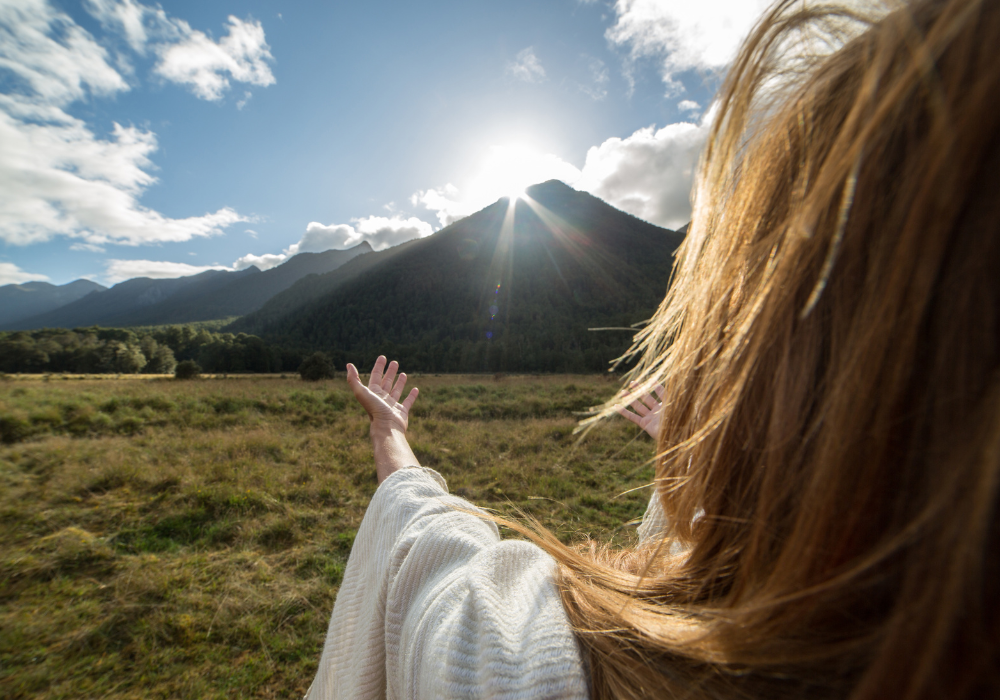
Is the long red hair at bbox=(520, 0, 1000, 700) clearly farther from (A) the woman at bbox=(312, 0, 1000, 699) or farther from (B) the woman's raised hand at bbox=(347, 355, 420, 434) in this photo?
(B) the woman's raised hand at bbox=(347, 355, 420, 434)

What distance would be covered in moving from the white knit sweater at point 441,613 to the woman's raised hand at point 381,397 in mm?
555

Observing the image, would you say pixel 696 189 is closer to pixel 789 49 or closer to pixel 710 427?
pixel 789 49

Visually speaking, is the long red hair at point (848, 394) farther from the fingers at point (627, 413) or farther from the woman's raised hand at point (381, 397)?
the woman's raised hand at point (381, 397)

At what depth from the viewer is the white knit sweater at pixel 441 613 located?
676 mm

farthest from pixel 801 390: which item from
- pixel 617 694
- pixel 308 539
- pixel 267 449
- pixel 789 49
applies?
pixel 267 449

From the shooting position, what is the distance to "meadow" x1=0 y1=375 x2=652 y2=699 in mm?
2836

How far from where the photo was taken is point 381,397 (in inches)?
83.2

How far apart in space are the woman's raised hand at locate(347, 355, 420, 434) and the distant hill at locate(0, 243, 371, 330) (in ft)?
578

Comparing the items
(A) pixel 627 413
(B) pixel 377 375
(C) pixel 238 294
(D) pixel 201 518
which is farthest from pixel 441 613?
(C) pixel 238 294

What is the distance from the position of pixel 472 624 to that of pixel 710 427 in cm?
58

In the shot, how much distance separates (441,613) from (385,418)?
1.27 metres

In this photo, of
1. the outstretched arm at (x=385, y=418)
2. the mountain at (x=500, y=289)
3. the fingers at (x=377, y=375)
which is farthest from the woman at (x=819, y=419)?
the mountain at (x=500, y=289)

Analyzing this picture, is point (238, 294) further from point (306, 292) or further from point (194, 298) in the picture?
point (306, 292)

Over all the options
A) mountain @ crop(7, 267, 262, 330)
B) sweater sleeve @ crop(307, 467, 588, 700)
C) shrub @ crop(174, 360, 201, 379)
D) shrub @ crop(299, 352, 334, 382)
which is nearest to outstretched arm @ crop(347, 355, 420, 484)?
sweater sleeve @ crop(307, 467, 588, 700)
